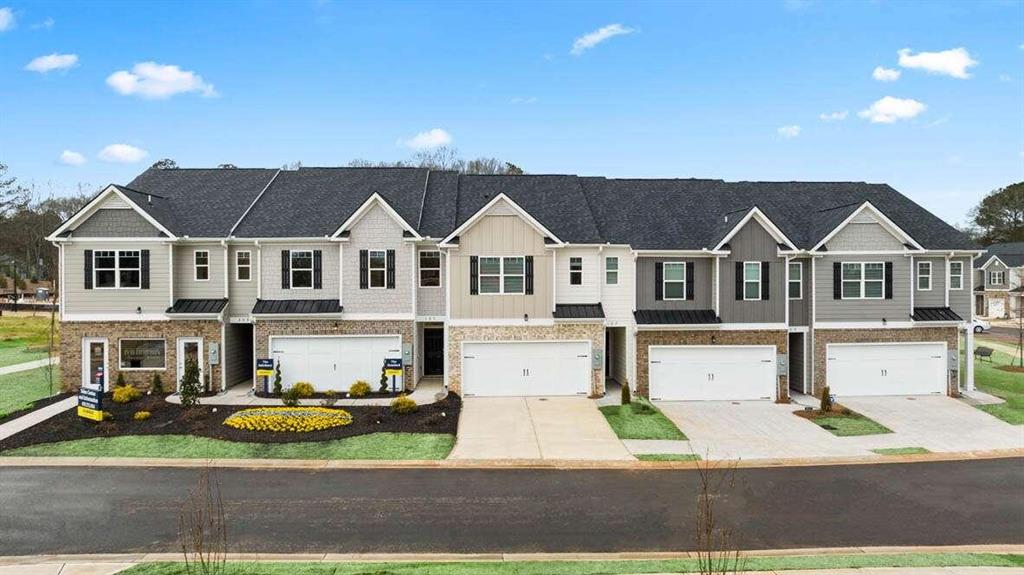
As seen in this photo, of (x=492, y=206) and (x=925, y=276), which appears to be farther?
(x=925, y=276)

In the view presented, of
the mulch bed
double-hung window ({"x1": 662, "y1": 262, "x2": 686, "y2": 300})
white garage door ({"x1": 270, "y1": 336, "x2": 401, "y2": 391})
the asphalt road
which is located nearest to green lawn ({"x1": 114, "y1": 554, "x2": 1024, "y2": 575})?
the asphalt road

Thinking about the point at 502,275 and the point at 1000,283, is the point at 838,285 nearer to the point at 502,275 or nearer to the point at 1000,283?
the point at 502,275

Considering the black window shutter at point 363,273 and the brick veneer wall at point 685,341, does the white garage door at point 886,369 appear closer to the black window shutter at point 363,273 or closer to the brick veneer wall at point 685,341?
the brick veneer wall at point 685,341

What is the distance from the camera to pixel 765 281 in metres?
21.4

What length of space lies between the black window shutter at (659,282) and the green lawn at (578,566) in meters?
13.3

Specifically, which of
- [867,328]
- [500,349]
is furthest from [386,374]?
[867,328]

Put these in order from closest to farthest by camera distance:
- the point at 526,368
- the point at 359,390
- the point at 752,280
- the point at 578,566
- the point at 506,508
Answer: the point at 578,566, the point at 506,508, the point at 359,390, the point at 526,368, the point at 752,280

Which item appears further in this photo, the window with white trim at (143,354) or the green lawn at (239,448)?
the window with white trim at (143,354)

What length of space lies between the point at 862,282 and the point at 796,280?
7.92 feet

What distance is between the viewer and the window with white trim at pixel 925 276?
74.4 ft

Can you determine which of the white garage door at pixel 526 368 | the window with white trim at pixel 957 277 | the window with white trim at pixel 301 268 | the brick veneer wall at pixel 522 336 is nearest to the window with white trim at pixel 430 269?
the brick veneer wall at pixel 522 336

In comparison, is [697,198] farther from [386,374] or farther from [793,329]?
[386,374]

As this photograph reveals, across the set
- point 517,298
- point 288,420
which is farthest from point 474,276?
point 288,420

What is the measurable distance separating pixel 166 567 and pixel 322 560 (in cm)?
225
